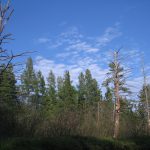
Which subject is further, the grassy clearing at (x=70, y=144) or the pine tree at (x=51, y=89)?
the pine tree at (x=51, y=89)

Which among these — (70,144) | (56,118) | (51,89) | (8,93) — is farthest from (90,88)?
(70,144)

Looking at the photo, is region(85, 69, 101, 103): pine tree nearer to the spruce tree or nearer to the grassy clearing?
the spruce tree

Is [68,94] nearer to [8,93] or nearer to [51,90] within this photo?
[51,90]

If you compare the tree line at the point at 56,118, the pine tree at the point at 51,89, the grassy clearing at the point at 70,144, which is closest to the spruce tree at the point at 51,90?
the pine tree at the point at 51,89

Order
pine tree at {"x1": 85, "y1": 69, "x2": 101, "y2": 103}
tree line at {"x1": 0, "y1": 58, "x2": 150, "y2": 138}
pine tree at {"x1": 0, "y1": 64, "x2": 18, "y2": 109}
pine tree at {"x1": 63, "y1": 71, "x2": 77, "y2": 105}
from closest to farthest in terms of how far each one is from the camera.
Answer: pine tree at {"x1": 0, "y1": 64, "x2": 18, "y2": 109} < tree line at {"x1": 0, "y1": 58, "x2": 150, "y2": 138} < pine tree at {"x1": 63, "y1": 71, "x2": 77, "y2": 105} < pine tree at {"x1": 85, "y1": 69, "x2": 101, "y2": 103}

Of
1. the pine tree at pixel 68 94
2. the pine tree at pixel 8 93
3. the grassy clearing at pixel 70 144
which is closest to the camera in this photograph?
the pine tree at pixel 8 93

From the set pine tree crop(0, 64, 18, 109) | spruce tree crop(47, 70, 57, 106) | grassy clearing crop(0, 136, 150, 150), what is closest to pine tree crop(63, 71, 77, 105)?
spruce tree crop(47, 70, 57, 106)

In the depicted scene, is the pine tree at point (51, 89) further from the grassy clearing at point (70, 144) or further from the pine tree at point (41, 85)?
the grassy clearing at point (70, 144)

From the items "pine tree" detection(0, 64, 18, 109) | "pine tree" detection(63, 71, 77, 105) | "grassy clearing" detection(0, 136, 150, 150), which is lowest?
"grassy clearing" detection(0, 136, 150, 150)

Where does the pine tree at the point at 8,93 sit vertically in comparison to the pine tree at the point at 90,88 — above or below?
below

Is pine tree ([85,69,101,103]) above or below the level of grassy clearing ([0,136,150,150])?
above

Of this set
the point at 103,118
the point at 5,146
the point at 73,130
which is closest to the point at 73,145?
the point at 5,146

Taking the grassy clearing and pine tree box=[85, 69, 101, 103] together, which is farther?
pine tree box=[85, 69, 101, 103]

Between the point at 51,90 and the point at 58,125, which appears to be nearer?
the point at 58,125
